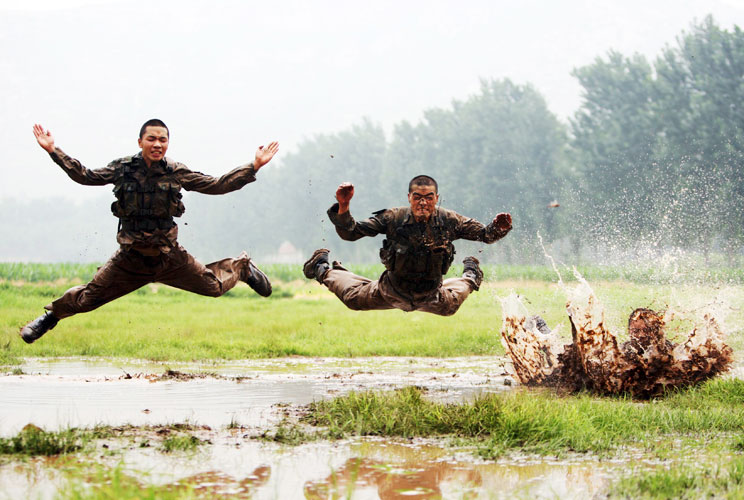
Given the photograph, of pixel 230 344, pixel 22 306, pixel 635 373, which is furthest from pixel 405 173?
pixel 635 373

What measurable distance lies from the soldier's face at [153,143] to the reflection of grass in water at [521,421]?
116 inches

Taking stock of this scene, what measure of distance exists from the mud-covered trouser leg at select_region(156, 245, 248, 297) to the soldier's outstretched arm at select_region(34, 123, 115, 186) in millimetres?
1043

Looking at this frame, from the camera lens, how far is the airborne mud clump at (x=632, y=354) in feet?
34.6

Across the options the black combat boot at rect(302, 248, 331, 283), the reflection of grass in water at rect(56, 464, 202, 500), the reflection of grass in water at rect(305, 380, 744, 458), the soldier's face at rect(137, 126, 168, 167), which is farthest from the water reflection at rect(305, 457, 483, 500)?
the black combat boot at rect(302, 248, 331, 283)

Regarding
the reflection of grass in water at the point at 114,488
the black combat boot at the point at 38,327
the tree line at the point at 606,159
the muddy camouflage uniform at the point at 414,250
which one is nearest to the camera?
the reflection of grass in water at the point at 114,488

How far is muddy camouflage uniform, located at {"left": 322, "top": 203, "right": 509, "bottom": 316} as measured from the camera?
956 centimetres

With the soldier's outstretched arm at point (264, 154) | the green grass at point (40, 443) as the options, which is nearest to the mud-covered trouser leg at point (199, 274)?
the soldier's outstretched arm at point (264, 154)

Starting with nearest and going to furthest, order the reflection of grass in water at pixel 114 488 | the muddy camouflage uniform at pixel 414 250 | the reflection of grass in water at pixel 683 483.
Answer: the reflection of grass in water at pixel 114 488 → the reflection of grass in water at pixel 683 483 → the muddy camouflage uniform at pixel 414 250

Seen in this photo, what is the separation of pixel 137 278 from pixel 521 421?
438 centimetres

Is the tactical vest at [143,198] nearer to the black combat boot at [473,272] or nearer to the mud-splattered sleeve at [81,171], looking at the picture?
the mud-splattered sleeve at [81,171]

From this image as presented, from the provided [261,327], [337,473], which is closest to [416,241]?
[337,473]

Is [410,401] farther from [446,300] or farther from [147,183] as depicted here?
[147,183]

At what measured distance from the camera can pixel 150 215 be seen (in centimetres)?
933

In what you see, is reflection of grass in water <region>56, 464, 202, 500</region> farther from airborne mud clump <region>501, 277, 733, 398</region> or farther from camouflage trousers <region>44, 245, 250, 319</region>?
airborne mud clump <region>501, 277, 733, 398</region>
